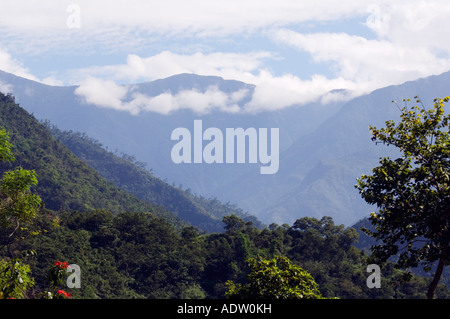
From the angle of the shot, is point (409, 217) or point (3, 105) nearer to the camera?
point (409, 217)

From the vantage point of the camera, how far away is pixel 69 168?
129125mm

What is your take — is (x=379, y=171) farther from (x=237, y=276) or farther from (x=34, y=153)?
(x=34, y=153)

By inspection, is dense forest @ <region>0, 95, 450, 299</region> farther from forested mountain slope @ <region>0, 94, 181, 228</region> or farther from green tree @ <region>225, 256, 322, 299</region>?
forested mountain slope @ <region>0, 94, 181, 228</region>

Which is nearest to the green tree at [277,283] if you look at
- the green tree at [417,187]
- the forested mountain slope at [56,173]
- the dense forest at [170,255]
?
the green tree at [417,187]

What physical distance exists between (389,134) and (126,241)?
51.6m

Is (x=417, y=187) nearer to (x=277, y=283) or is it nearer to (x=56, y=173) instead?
(x=277, y=283)

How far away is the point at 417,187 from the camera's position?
1439 centimetres

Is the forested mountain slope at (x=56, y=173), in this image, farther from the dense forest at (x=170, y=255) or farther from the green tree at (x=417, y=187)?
the green tree at (x=417, y=187)

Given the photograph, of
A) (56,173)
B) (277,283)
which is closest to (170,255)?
(277,283)

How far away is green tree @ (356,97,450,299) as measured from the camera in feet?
45.5

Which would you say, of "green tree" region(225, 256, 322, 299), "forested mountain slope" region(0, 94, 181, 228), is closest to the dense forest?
"green tree" region(225, 256, 322, 299)
